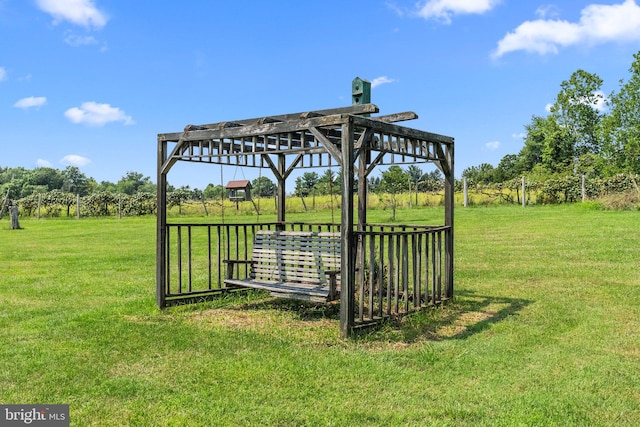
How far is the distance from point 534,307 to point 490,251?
18.7 feet

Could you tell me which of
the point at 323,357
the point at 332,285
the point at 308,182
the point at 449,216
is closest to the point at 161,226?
the point at 332,285

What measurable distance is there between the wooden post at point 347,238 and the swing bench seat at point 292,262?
0.77m

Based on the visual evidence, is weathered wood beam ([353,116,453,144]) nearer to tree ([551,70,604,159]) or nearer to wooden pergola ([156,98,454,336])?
wooden pergola ([156,98,454,336])

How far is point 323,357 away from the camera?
195 inches

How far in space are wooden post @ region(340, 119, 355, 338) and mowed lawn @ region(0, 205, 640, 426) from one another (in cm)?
29

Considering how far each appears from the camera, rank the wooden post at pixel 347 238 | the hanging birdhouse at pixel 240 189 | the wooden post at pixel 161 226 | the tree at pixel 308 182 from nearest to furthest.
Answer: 1. the wooden post at pixel 347 238
2. the wooden post at pixel 161 226
3. the hanging birdhouse at pixel 240 189
4. the tree at pixel 308 182

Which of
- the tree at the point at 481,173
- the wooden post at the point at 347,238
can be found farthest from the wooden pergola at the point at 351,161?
the tree at the point at 481,173

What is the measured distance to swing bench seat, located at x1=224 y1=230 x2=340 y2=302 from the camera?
22.4 feet

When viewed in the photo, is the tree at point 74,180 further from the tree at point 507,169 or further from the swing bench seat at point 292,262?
the swing bench seat at point 292,262

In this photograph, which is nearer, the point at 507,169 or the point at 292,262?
the point at 292,262

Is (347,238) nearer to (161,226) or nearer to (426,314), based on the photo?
(426,314)

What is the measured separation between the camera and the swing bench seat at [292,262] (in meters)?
6.84

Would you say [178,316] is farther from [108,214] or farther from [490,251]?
[108,214]

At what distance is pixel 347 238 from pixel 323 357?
4.03 feet
